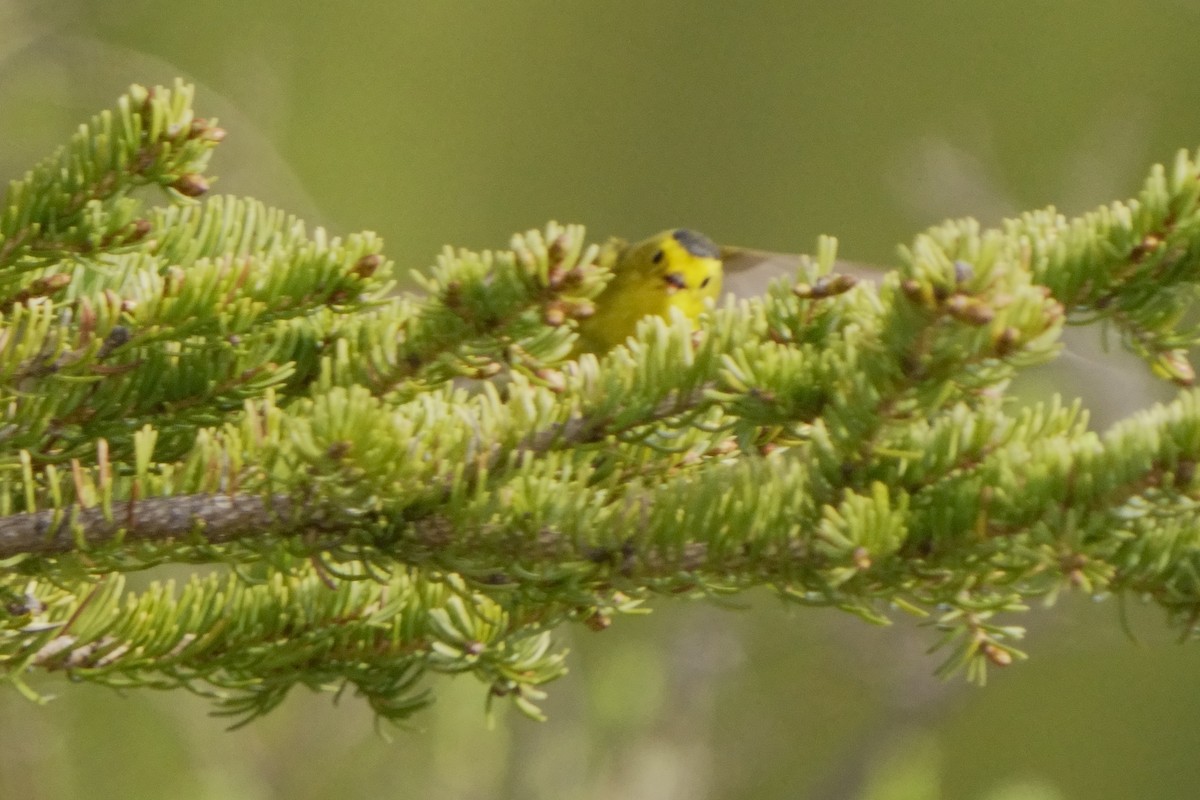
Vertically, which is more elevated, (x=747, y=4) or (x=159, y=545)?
(x=747, y=4)

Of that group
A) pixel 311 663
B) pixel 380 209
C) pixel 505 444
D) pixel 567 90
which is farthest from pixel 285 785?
pixel 567 90

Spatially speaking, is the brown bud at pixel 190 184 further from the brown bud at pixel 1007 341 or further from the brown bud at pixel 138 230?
the brown bud at pixel 1007 341

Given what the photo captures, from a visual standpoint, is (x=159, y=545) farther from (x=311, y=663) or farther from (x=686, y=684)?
(x=686, y=684)

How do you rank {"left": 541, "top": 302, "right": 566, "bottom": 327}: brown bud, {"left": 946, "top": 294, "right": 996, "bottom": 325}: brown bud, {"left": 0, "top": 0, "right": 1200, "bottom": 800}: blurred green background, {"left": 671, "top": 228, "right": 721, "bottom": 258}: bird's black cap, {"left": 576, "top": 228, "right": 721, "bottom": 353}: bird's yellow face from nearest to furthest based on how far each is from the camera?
{"left": 946, "top": 294, "right": 996, "bottom": 325}: brown bud → {"left": 541, "top": 302, "right": 566, "bottom": 327}: brown bud → {"left": 576, "top": 228, "right": 721, "bottom": 353}: bird's yellow face → {"left": 671, "top": 228, "right": 721, "bottom": 258}: bird's black cap → {"left": 0, "top": 0, "right": 1200, "bottom": 800}: blurred green background

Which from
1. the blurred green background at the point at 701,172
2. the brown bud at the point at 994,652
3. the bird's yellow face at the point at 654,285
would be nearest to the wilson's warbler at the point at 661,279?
the bird's yellow face at the point at 654,285

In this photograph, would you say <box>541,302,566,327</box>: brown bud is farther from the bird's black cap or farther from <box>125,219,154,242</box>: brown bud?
the bird's black cap

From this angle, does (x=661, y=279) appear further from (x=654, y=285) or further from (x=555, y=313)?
(x=555, y=313)

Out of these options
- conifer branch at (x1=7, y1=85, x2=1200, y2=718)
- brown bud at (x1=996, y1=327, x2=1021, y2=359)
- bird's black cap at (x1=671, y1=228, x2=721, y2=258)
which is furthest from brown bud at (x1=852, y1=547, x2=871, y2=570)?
bird's black cap at (x1=671, y1=228, x2=721, y2=258)
